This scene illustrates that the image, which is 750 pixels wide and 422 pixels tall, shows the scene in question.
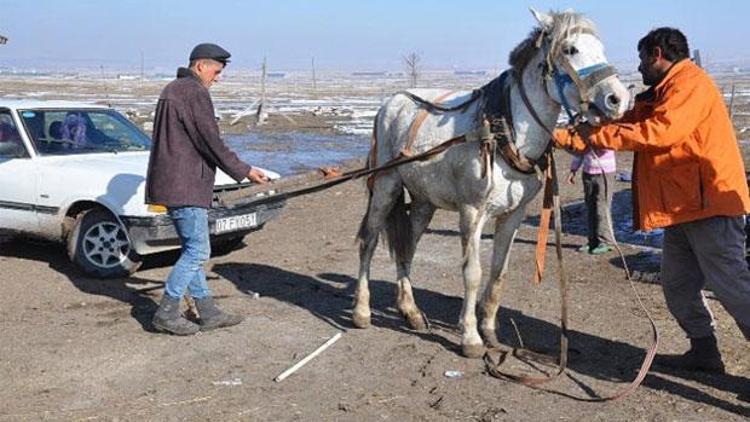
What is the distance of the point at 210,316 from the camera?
A: 6.35 meters

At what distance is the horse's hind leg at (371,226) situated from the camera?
21.1 feet

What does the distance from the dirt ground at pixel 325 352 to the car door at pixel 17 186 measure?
502 millimetres

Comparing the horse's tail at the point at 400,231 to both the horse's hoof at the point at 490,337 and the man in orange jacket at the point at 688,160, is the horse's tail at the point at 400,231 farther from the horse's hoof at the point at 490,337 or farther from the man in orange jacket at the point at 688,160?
the man in orange jacket at the point at 688,160

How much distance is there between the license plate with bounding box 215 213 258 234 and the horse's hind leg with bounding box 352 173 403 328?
1.98 metres

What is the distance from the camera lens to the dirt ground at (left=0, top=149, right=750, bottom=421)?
4.81 m

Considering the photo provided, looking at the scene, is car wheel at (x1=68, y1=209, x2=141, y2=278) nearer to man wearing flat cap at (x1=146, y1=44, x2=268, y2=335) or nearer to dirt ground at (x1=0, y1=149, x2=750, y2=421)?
dirt ground at (x1=0, y1=149, x2=750, y2=421)

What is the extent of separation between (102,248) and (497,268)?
4.17 metres

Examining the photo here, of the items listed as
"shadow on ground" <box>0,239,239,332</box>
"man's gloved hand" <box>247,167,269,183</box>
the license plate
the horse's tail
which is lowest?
"shadow on ground" <box>0,239,239,332</box>

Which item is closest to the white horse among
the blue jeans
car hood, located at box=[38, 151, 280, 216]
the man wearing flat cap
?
the man wearing flat cap

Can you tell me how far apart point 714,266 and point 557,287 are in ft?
9.73

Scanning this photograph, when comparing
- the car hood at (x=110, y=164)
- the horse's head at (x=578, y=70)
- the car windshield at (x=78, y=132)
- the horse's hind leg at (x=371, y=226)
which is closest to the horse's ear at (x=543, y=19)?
the horse's head at (x=578, y=70)

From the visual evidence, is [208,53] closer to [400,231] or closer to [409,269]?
[400,231]

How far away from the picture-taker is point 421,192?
241 inches

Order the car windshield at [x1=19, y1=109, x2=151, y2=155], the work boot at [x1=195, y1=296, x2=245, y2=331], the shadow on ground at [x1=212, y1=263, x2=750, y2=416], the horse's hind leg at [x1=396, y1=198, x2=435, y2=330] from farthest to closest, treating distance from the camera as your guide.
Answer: the car windshield at [x1=19, y1=109, x2=151, y2=155] < the horse's hind leg at [x1=396, y1=198, x2=435, y2=330] < the work boot at [x1=195, y1=296, x2=245, y2=331] < the shadow on ground at [x1=212, y1=263, x2=750, y2=416]
